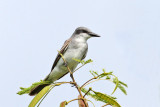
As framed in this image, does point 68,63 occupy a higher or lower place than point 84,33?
lower

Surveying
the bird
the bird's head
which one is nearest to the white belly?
the bird

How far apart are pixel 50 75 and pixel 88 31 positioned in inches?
49.2

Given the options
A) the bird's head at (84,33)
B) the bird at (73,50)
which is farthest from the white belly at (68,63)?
the bird's head at (84,33)

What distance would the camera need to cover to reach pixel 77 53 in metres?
5.52

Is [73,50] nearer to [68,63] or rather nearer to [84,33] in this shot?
[68,63]

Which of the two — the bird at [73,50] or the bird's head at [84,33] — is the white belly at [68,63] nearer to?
the bird at [73,50]

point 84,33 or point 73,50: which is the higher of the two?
point 84,33

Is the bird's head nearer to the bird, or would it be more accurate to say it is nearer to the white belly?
the bird

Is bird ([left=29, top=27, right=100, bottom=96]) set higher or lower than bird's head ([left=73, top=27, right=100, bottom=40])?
lower

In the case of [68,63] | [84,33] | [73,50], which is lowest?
[68,63]

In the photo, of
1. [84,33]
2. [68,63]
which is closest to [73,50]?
[68,63]

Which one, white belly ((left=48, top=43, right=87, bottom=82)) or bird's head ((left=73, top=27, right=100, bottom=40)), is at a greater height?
bird's head ((left=73, top=27, right=100, bottom=40))

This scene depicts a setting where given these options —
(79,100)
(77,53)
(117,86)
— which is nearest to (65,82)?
(79,100)

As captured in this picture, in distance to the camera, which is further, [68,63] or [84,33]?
[84,33]
